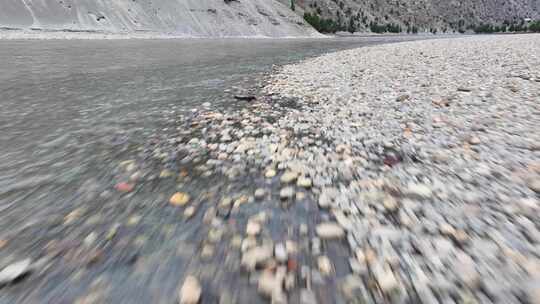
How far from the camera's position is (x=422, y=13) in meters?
144

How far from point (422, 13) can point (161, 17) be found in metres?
148

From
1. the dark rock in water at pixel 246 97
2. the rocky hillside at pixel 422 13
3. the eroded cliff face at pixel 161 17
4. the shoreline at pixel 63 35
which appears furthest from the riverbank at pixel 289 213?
the rocky hillside at pixel 422 13

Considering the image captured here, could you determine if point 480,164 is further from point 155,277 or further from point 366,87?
point 366,87

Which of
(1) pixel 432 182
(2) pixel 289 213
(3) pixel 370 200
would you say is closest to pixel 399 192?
(3) pixel 370 200

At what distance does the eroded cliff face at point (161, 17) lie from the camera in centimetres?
4259

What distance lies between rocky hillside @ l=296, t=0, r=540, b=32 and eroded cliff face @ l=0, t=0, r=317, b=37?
46608 mm

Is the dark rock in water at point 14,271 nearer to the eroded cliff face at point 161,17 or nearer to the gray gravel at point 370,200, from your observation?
the gray gravel at point 370,200

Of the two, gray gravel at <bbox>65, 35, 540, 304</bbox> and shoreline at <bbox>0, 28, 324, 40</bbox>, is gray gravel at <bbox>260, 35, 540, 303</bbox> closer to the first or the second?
gray gravel at <bbox>65, 35, 540, 304</bbox>

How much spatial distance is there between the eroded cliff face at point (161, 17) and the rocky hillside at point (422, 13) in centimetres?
4661

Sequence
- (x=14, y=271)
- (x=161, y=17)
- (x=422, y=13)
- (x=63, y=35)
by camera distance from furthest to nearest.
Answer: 1. (x=422, y=13)
2. (x=161, y=17)
3. (x=63, y=35)
4. (x=14, y=271)

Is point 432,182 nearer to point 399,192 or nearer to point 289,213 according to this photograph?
point 399,192

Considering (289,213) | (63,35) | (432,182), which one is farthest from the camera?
(63,35)

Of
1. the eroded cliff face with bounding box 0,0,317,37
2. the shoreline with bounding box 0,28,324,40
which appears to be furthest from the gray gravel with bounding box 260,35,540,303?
the eroded cliff face with bounding box 0,0,317,37

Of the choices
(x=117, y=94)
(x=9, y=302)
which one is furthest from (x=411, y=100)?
(x=117, y=94)
